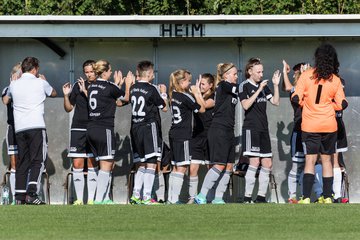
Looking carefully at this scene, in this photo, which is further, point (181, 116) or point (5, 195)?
point (5, 195)

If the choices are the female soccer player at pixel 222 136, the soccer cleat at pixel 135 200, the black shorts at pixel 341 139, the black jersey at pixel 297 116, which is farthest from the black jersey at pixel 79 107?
the black shorts at pixel 341 139

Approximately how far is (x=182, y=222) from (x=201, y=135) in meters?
4.43

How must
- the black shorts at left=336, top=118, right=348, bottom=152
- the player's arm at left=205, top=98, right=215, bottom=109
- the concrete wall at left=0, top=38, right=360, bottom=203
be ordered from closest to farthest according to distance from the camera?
1. the black shorts at left=336, top=118, right=348, bottom=152
2. the player's arm at left=205, top=98, right=215, bottom=109
3. the concrete wall at left=0, top=38, right=360, bottom=203

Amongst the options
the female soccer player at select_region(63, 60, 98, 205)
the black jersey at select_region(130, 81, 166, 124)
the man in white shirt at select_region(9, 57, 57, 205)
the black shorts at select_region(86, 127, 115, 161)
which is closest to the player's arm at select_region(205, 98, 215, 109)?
the black jersey at select_region(130, 81, 166, 124)

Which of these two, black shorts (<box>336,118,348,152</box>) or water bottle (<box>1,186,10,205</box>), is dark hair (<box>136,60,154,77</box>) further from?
water bottle (<box>1,186,10,205</box>)

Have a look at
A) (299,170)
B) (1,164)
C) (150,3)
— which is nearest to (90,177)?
(1,164)

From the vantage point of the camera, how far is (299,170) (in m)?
17.2

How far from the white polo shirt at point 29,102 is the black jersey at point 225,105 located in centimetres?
248

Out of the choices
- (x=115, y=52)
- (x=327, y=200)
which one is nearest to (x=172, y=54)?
(x=115, y=52)

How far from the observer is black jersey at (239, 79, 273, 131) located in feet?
55.0

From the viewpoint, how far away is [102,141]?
16.6 m

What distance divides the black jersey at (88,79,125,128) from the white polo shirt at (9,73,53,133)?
2.16 feet

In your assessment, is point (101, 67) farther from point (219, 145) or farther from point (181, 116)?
point (219, 145)

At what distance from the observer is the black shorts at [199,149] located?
1731 cm
